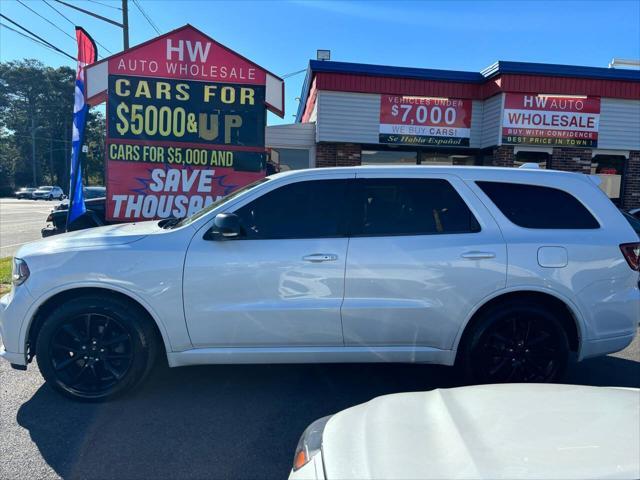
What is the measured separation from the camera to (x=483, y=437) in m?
1.62

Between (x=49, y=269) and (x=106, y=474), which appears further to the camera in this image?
(x=49, y=269)

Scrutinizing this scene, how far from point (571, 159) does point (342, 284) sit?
40.6 ft

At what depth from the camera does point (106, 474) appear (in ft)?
8.79

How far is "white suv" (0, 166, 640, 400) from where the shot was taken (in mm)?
3400

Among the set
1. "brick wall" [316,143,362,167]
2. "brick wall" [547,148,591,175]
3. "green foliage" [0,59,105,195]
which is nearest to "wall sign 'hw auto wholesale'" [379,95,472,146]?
"brick wall" [316,143,362,167]

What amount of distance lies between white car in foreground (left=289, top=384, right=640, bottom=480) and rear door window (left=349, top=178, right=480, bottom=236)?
1652 millimetres

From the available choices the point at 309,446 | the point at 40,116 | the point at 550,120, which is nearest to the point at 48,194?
the point at 40,116

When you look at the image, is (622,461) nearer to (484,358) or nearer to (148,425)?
(484,358)

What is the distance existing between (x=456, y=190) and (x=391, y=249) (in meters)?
0.76

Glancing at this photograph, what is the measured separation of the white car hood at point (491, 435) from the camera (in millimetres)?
1423

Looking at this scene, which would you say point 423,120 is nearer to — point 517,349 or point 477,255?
point 477,255

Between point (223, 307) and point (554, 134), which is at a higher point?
point (554, 134)

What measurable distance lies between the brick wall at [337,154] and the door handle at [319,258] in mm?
9950

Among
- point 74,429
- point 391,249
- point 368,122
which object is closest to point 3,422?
point 74,429
